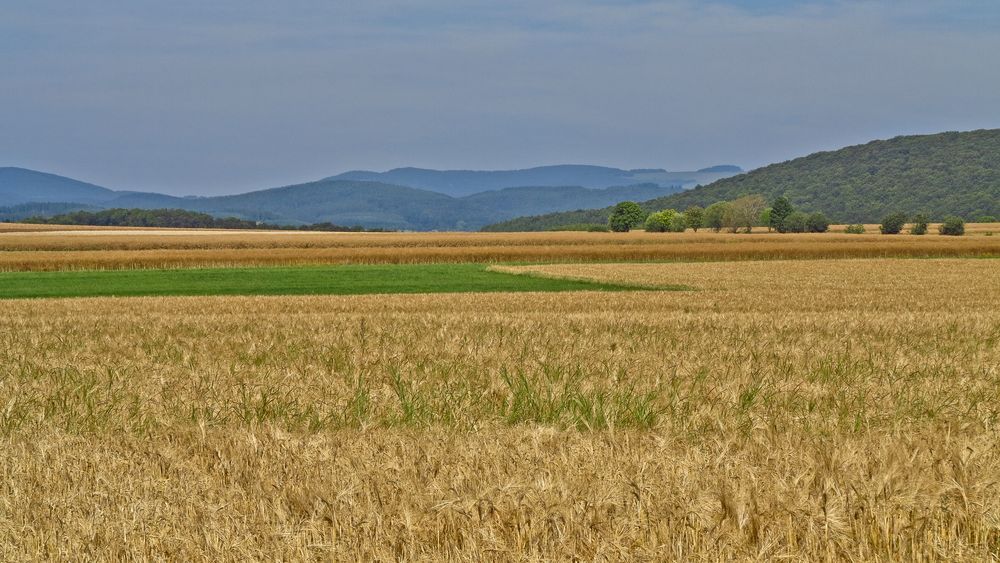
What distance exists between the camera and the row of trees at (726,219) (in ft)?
517

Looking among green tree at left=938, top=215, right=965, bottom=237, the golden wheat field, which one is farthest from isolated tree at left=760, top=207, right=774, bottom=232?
the golden wheat field

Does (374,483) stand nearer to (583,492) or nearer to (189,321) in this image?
(583,492)

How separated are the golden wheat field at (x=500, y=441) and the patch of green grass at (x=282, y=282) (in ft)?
82.8

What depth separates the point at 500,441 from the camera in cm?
763

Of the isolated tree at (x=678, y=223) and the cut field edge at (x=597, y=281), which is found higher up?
the isolated tree at (x=678, y=223)

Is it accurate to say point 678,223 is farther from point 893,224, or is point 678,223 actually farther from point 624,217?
point 893,224

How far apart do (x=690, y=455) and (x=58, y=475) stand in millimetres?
4669

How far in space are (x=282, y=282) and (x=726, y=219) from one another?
399 ft

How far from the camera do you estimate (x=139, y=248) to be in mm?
93938

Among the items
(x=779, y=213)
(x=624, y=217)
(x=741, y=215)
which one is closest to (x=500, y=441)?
(x=624, y=217)

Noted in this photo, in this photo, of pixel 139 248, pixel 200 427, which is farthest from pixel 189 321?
pixel 139 248

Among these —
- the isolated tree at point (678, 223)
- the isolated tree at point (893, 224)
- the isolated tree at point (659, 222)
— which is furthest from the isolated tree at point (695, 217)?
the isolated tree at point (893, 224)

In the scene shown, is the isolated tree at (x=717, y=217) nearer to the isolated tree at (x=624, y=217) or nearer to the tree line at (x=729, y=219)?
the tree line at (x=729, y=219)

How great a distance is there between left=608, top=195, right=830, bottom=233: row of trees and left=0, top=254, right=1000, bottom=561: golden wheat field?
14441cm
